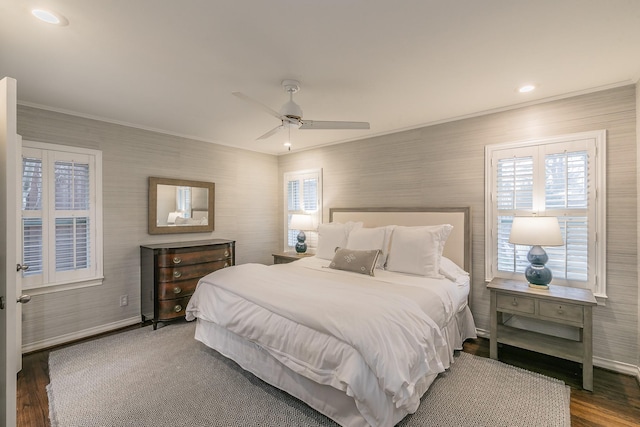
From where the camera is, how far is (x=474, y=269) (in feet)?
10.9

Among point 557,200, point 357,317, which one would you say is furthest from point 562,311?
point 357,317

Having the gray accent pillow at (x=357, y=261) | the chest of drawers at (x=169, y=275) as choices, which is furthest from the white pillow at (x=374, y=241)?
the chest of drawers at (x=169, y=275)

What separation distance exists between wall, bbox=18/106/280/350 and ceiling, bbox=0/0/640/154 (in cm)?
31

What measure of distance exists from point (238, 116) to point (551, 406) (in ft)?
12.7

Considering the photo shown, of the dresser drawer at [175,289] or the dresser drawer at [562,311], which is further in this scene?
the dresser drawer at [175,289]

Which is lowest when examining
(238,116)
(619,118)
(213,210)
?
(213,210)

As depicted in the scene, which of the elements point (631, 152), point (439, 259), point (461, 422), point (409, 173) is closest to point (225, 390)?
point (461, 422)

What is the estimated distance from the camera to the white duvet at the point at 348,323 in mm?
1642

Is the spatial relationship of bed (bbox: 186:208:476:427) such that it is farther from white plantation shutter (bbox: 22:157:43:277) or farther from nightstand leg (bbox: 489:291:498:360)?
white plantation shutter (bbox: 22:157:43:277)

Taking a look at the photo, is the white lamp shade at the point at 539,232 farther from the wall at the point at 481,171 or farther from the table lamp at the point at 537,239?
the wall at the point at 481,171

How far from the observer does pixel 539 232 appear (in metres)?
2.59

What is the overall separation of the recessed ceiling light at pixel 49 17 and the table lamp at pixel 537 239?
146 inches

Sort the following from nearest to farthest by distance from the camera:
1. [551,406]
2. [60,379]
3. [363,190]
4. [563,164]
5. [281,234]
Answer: [551,406]
[60,379]
[563,164]
[363,190]
[281,234]

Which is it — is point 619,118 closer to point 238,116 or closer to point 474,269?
point 474,269
